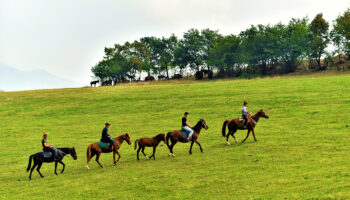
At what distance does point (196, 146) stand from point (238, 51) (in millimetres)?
72163

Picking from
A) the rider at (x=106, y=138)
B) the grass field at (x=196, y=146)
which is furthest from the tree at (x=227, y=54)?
the rider at (x=106, y=138)

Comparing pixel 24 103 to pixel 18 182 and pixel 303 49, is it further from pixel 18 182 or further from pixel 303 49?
pixel 303 49

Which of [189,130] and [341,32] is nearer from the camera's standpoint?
[189,130]

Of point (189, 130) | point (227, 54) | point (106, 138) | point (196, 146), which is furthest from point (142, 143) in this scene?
point (227, 54)

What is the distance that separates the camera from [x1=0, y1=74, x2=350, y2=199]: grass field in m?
14.7

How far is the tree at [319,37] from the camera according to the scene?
82000 millimetres

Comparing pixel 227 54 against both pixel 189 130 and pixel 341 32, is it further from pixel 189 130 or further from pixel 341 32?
pixel 189 130

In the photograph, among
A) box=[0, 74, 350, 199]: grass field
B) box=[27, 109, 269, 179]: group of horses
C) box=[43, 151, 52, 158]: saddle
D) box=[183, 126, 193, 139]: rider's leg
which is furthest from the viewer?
box=[183, 126, 193, 139]: rider's leg

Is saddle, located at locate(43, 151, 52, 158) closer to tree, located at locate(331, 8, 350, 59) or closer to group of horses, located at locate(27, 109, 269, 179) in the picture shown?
group of horses, located at locate(27, 109, 269, 179)

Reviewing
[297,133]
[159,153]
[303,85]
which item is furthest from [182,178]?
[303,85]

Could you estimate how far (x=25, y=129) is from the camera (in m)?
35.4

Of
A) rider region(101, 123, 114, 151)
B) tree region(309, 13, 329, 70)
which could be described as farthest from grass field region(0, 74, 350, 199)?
tree region(309, 13, 329, 70)

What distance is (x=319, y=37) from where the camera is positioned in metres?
83.4

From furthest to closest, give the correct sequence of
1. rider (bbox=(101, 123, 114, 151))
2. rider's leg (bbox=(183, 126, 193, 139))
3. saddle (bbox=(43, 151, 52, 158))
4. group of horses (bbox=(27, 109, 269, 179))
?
rider's leg (bbox=(183, 126, 193, 139)) < rider (bbox=(101, 123, 114, 151)) < group of horses (bbox=(27, 109, 269, 179)) < saddle (bbox=(43, 151, 52, 158))
